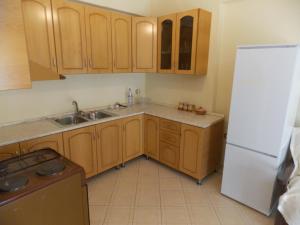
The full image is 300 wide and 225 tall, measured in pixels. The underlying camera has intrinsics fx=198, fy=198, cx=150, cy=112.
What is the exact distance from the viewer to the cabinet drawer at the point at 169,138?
8.71ft

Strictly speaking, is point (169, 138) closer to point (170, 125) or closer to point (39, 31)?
point (170, 125)

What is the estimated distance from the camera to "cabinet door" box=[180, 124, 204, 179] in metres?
2.41

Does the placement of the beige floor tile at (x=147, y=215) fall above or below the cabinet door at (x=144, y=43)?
below

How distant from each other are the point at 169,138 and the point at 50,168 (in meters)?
1.70

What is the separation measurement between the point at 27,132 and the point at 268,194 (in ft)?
8.17

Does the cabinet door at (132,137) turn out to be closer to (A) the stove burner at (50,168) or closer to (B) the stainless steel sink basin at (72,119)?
(B) the stainless steel sink basin at (72,119)

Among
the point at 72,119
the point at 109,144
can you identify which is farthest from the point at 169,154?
the point at 72,119

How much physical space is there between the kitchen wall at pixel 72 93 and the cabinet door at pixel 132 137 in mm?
595

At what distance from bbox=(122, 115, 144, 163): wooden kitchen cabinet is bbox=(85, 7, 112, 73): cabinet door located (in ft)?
2.61

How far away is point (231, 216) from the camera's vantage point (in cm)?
204

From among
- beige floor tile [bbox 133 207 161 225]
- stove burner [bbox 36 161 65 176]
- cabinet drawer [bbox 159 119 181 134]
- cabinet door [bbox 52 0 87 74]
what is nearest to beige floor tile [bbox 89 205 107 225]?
beige floor tile [bbox 133 207 161 225]

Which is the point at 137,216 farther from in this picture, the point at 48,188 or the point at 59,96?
the point at 59,96

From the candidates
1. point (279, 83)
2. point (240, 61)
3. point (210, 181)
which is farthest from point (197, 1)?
point (210, 181)

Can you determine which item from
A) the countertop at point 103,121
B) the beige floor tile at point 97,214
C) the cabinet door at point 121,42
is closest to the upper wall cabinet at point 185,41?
the cabinet door at point 121,42
